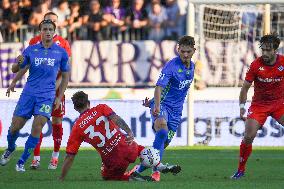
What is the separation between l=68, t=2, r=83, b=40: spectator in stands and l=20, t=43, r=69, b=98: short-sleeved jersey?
8.77m

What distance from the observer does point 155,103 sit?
12.0 m

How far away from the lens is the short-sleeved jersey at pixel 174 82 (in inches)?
481

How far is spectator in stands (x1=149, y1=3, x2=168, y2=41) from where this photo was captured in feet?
71.5

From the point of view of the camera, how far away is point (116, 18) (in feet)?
72.0

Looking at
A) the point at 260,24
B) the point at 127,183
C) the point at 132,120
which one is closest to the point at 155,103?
the point at 127,183

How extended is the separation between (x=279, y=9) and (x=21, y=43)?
231 inches

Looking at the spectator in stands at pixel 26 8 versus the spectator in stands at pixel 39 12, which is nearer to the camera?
the spectator in stands at pixel 39 12

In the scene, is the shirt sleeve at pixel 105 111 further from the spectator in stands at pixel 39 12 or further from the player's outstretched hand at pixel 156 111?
the spectator in stands at pixel 39 12

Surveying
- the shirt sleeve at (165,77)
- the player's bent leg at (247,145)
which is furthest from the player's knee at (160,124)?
the player's bent leg at (247,145)

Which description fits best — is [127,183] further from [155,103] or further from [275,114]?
[275,114]

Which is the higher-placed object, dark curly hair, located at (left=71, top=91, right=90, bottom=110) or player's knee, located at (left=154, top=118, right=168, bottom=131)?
dark curly hair, located at (left=71, top=91, right=90, bottom=110)

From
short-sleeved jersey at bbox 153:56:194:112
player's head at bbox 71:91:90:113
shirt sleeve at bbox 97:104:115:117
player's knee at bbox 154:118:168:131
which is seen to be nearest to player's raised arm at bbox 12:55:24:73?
short-sleeved jersey at bbox 153:56:194:112

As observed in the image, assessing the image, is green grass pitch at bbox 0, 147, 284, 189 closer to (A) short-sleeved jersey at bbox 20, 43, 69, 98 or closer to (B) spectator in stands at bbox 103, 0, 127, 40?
(A) short-sleeved jersey at bbox 20, 43, 69, 98

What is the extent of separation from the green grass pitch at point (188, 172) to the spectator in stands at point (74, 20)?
145 inches
